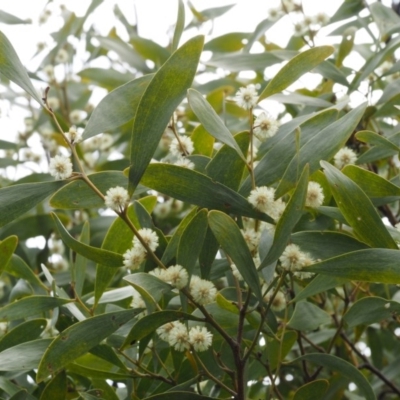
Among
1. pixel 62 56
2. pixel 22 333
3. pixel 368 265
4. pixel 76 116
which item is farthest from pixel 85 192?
pixel 62 56

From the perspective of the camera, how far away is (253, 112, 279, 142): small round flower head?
994 mm

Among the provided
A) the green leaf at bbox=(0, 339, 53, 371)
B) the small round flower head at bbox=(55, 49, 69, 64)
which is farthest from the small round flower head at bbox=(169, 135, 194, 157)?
the small round flower head at bbox=(55, 49, 69, 64)

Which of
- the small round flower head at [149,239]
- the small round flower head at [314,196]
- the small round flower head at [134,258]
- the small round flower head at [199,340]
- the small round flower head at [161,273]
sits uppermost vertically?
the small round flower head at [149,239]

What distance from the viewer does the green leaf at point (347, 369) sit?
3.24 ft

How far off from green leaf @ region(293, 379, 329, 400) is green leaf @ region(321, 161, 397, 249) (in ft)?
0.69

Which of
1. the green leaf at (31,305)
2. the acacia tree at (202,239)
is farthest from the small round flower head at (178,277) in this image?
the green leaf at (31,305)

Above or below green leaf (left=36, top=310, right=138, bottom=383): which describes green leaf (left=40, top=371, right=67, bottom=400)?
below

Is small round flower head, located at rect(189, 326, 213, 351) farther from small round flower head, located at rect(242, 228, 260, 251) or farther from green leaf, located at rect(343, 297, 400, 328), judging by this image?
green leaf, located at rect(343, 297, 400, 328)

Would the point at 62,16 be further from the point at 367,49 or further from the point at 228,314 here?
the point at 228,314

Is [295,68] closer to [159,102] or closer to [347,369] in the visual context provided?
[159,102]

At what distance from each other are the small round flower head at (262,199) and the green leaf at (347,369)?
Answer: 0.26 metres

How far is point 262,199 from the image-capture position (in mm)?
876

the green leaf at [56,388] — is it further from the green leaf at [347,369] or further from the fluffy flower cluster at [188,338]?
the green leaf at [347,369]

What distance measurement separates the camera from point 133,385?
112cm
